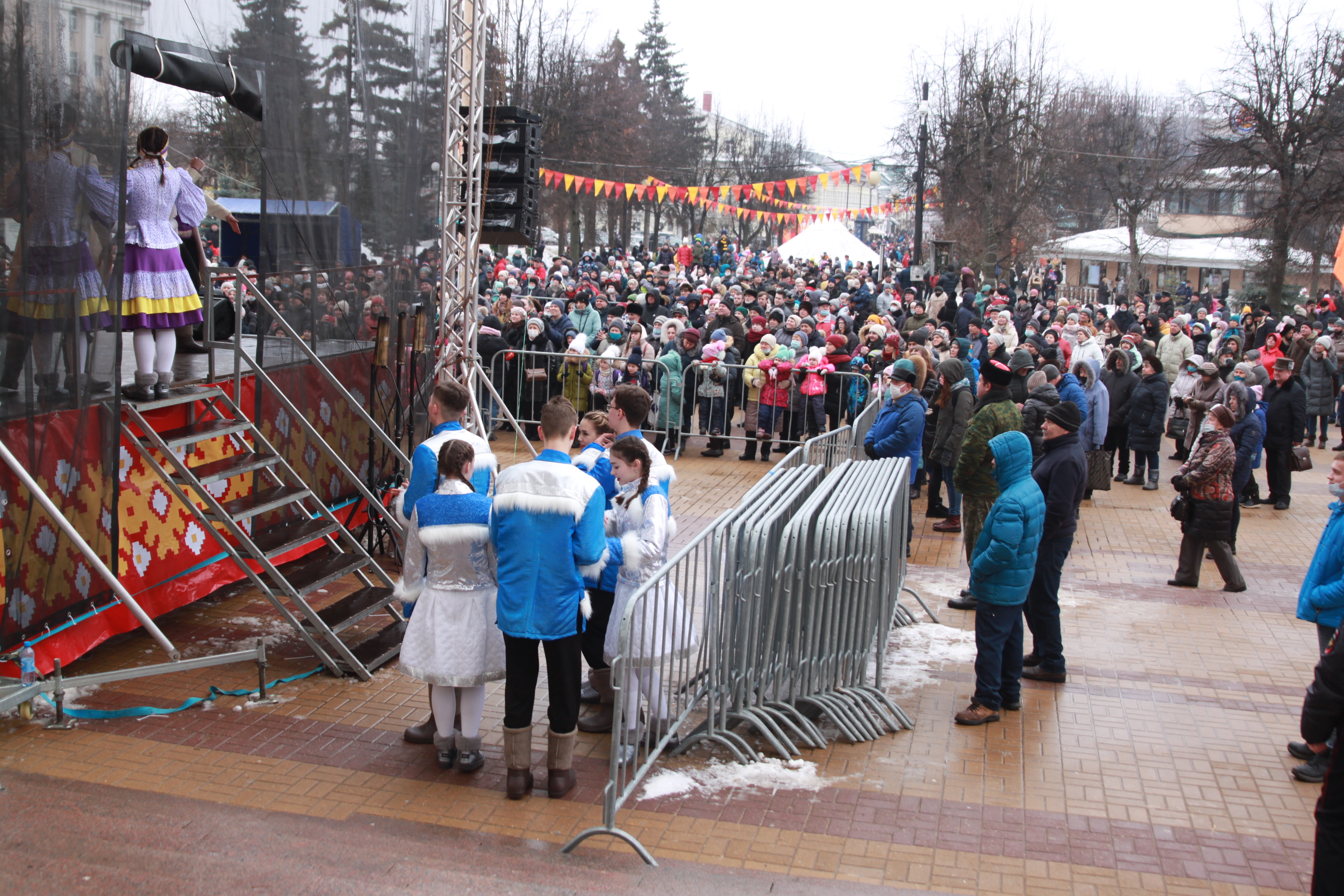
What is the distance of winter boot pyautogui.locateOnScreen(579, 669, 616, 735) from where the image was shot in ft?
19.9

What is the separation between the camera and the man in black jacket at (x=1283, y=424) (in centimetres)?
1338

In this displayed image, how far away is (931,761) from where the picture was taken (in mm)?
5895

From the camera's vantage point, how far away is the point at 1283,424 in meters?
13.4

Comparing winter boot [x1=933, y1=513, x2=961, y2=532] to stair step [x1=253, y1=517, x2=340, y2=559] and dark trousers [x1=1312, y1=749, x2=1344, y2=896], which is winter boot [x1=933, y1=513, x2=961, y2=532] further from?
dark trousers [x1=1312, y1=749, x2=1344, y2=896]

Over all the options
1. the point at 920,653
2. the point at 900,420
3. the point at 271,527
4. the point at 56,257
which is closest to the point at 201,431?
the point at 271,527

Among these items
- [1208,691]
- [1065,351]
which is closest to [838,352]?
[1065,351]

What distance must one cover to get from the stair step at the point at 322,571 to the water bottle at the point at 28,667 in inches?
51.2

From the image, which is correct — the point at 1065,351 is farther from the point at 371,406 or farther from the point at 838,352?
the point at 371,406

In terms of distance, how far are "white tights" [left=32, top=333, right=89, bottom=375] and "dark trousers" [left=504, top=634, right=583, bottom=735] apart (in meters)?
3.11

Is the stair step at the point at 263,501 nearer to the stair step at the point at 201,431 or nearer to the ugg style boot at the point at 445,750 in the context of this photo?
the stair step at the point at 201,431

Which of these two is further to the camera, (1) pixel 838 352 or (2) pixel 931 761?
(1) pixel 838 352

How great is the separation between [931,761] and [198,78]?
6220mm

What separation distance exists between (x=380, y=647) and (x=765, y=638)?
8.85 ft

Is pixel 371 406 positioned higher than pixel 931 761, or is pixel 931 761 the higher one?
pixel 371 406
